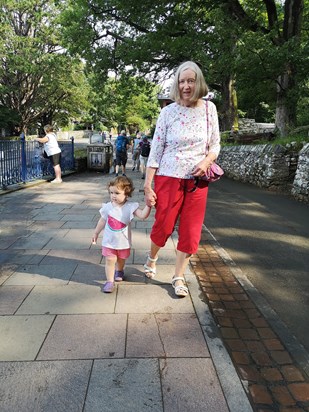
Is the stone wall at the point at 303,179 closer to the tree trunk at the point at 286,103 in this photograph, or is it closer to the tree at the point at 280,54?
the tree at the point at 280,54

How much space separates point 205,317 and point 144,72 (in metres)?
19.8

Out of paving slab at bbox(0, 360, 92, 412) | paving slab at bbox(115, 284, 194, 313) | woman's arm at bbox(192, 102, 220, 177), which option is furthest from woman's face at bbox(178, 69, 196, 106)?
paving slab at bbox(0, 360, 92, 412)

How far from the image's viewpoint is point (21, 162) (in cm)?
1012

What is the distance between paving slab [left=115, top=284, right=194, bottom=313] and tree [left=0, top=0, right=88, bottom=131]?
25.0m

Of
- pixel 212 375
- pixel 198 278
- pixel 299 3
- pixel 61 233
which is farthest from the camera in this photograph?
pixel 299 3

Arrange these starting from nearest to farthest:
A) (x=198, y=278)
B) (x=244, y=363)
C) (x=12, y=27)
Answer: (x=244, y=363) < (x=198, y=278) < (x=12, y=27)

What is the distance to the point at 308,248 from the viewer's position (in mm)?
5082

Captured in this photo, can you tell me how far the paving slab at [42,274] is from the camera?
11.6 feet

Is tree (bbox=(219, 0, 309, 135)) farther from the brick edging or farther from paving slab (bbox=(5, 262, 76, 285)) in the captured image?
paving slab (bbox=(5, 262, 76, 285))

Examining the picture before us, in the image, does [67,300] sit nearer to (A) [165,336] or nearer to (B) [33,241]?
(A) [165,336]

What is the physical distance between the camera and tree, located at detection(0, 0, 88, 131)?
27875mm

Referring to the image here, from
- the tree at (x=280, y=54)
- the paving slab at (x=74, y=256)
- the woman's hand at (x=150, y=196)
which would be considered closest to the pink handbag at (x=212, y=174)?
the woman's hand at (x=150, y=196)

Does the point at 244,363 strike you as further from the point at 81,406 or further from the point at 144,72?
the point at 144,72

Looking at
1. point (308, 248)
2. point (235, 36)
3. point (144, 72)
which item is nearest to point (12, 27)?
point (144, 72)
